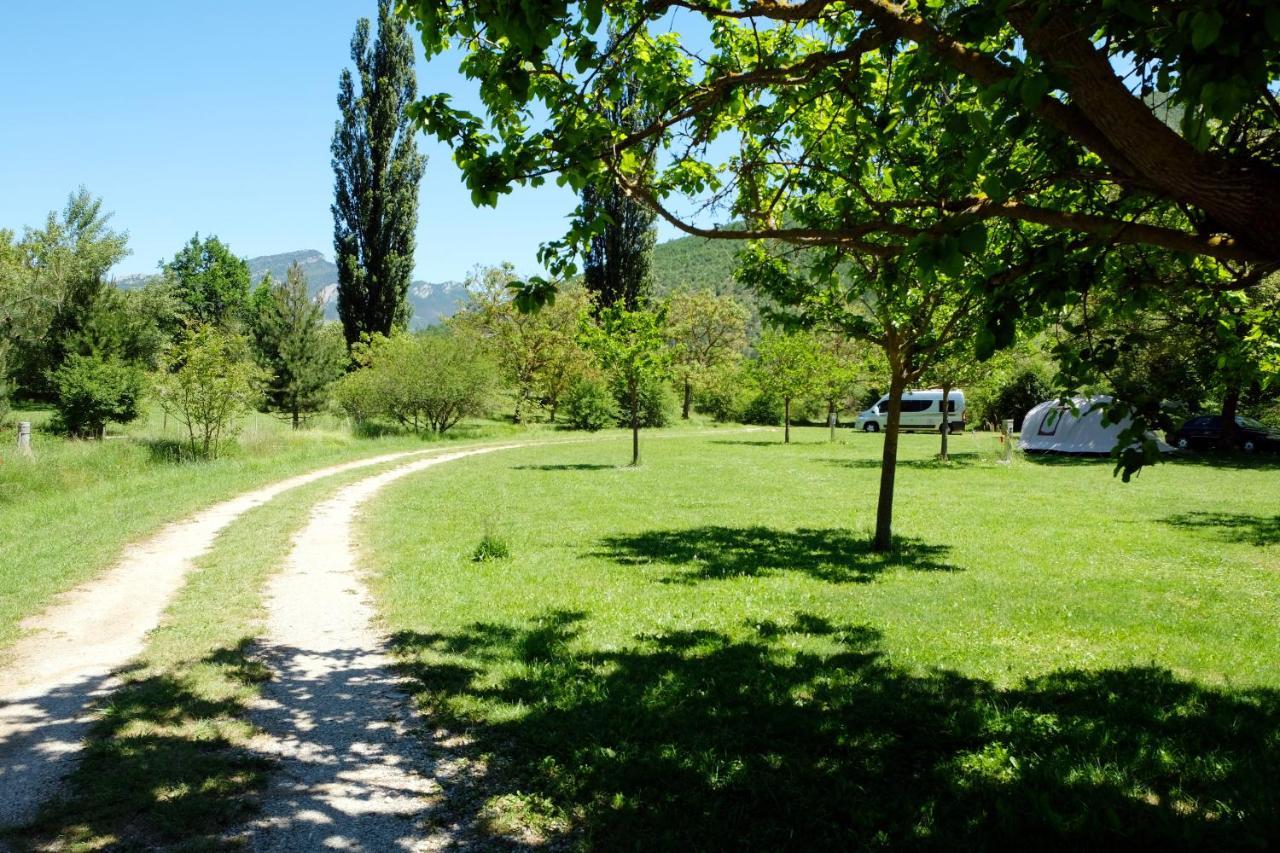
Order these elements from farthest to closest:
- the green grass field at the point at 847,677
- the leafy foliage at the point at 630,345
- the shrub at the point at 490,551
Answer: the leafy foliage at the point at 630,345, the shrub at the point at 490,551, the green grass field at the point at 847,677

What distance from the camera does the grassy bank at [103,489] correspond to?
28.7 feet

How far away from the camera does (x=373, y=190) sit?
4094 centimetres

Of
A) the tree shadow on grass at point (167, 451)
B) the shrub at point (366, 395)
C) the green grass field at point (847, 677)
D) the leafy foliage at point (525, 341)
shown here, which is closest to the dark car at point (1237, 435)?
the green grass field at point (847, 677)

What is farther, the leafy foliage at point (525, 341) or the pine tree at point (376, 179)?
the leafy foliage at point (525, 341)

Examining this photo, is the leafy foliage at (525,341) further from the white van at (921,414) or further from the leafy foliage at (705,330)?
the white van at (921,414)

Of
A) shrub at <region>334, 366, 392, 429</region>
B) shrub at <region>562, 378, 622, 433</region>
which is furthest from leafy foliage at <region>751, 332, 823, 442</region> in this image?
shrub at <region>334, 366, 392, 429</region>

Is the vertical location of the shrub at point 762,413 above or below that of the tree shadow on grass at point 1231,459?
above

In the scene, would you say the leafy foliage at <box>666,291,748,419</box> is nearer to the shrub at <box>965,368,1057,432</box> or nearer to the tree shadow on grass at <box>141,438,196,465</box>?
the shrub at <box>965,368,1057,432</box>

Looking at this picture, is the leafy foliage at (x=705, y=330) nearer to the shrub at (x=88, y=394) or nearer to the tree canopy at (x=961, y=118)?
the shrub at (x=88, y=394)

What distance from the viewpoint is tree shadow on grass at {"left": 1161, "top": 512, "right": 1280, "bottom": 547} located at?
12.4 m

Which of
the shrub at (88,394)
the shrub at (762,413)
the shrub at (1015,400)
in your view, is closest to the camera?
the shrub at (88,394)

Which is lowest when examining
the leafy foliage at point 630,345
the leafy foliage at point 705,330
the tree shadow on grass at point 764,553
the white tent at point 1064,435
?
the tree shadow on grass at point 764,553

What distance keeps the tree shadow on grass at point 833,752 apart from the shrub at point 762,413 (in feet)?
164

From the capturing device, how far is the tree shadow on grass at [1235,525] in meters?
12.4
